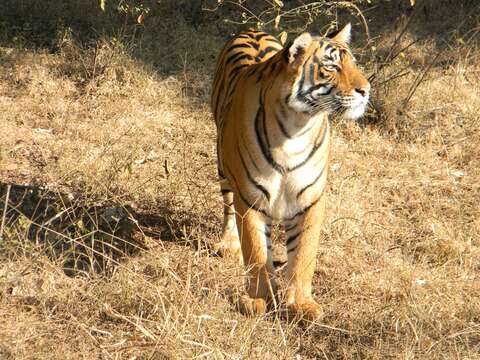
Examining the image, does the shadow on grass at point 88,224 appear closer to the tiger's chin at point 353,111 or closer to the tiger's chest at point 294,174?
the tiger's chest at point 294,174

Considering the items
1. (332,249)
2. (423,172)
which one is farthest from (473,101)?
(332,249)

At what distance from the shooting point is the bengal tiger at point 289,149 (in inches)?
161

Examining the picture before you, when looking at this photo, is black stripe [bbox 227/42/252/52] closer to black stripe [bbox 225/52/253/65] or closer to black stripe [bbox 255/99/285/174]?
black stripe [bbox 225/52/253/65]

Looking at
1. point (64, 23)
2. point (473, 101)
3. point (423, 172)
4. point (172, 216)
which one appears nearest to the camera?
Answer: point (172, 216)

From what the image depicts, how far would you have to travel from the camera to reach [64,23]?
8.14 metres

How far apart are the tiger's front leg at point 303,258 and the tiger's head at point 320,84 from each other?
544mm

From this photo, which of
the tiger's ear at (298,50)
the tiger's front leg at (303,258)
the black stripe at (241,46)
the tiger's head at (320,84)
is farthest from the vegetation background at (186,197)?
the tiger's ear at (298,50)

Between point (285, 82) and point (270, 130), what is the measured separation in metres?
0.26

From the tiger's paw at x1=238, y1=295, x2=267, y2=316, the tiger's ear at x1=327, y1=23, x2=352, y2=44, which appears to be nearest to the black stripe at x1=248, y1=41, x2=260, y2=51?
the tiger's ear at x1=327, y1=23, x2=352, y2=44

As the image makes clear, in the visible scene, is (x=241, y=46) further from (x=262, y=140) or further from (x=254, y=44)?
(x=262, y=140)

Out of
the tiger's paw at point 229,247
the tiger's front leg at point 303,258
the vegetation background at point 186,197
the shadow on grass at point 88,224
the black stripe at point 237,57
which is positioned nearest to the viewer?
the vegetation background at point 186,197

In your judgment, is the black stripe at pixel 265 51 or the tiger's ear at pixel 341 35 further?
the black stripe at pixel 265 51

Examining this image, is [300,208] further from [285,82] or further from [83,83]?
[83,83]

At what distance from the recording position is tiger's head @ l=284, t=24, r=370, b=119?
161 inches
